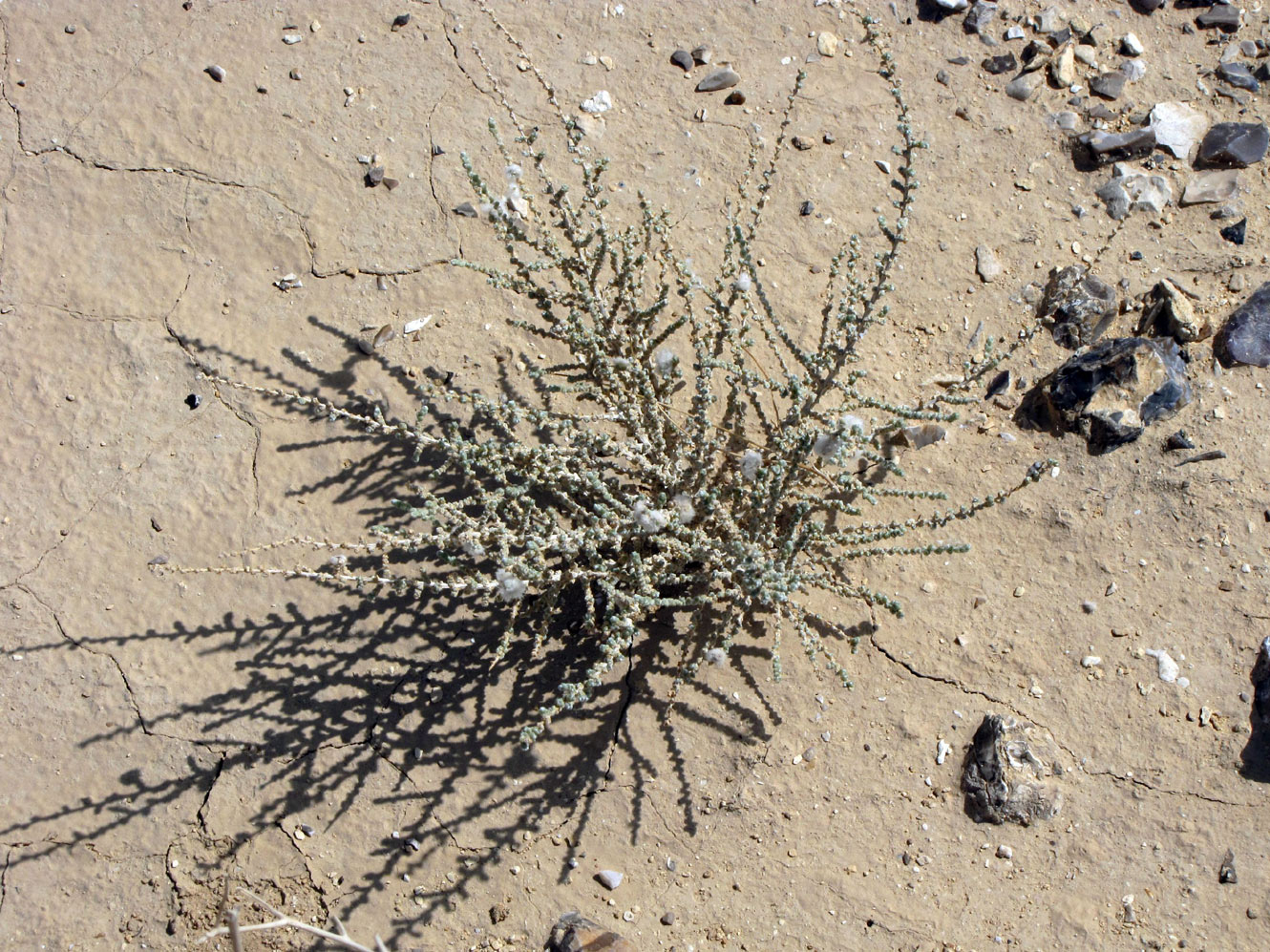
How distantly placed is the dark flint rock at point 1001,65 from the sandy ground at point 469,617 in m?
0.11

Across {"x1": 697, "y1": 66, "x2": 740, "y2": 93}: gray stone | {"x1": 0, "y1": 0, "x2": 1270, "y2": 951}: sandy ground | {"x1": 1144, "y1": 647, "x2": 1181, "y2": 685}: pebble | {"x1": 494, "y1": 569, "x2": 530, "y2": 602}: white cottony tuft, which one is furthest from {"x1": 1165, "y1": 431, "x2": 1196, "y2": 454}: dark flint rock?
{"x1": 494, "y1": 569, "x2": 530, "y2": 602}: white cottony tuft

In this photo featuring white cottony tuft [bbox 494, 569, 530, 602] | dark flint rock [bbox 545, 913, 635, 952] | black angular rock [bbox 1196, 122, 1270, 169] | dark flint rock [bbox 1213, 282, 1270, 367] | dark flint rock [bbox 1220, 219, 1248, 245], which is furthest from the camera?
black angular rock [bbox 1196, 122, 1270, 169]

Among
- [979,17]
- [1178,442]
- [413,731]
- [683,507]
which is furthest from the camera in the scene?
[979,17]

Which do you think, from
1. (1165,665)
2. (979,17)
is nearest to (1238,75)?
(979,17)

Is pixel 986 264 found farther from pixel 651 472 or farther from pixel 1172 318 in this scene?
pixel 651 472

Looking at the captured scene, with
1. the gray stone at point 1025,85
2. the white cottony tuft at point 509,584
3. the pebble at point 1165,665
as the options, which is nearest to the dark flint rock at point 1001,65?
the gray stone at point 1025,85

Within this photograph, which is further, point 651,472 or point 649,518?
point 651,472

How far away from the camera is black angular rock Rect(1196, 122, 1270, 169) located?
3.48 metres

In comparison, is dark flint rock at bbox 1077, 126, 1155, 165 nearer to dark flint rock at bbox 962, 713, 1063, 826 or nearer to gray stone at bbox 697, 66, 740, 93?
gray stone at bbox 697, 66, 740, 93

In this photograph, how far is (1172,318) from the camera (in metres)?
3.20

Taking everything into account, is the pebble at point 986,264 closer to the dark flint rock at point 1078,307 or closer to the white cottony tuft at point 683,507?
the dark flint rock at point 1078,307

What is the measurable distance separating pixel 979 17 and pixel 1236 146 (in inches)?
41.9

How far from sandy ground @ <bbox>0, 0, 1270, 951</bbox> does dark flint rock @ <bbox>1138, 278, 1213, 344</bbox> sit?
0.25 ft

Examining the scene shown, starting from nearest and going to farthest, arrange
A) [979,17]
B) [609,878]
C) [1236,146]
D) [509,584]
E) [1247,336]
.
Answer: [509,584] < [609,878] < [1247,336] < [1236,146] < [979,17]
